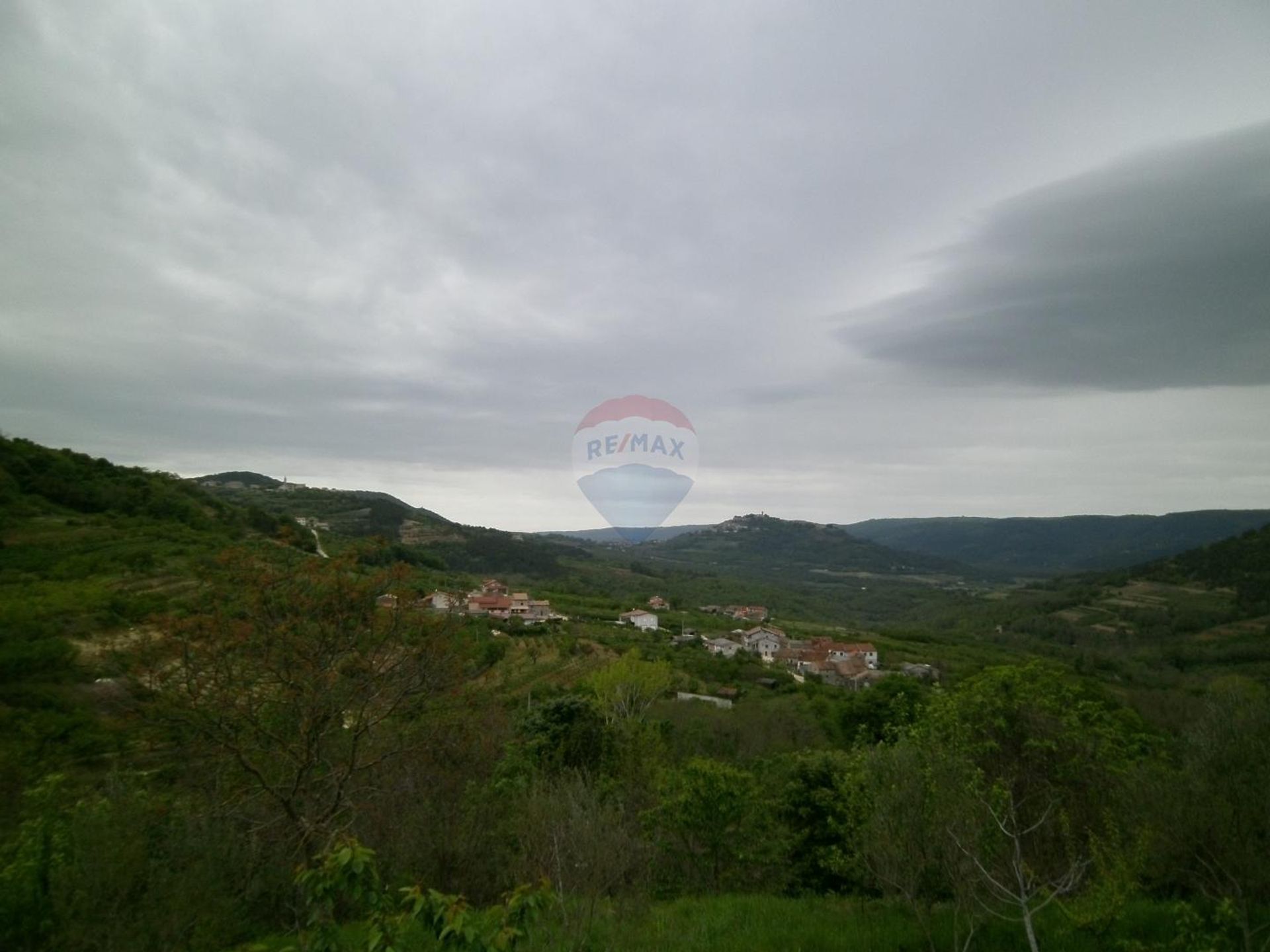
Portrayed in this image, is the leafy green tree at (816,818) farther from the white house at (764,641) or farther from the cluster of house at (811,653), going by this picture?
the white house at (764,641)

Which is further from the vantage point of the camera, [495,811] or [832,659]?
[832,659]

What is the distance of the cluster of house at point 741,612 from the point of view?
80.3m

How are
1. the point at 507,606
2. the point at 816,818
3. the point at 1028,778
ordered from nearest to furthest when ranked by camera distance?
the point at 1028,778
the point at 816,818
the point at 507,606

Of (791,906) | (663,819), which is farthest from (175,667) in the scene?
(791,906)

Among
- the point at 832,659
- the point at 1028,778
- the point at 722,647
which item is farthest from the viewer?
the point at 722,647

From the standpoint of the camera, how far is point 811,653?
5706cm

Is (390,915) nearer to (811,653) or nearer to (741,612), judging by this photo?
(811,653)

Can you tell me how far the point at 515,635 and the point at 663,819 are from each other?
35.5m

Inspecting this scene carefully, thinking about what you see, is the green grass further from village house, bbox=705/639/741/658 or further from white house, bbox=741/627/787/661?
white house, bbox=741/627/787/661

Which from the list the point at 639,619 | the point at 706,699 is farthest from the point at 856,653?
the point at 706,699

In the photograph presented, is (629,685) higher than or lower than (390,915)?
lower

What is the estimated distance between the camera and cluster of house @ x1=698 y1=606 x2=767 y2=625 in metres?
80.3

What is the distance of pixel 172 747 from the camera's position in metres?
8.95

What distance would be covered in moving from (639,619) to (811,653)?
16.5 metres
